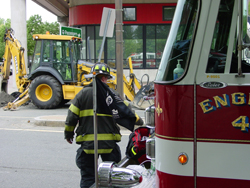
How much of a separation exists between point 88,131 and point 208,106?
71.0 inches

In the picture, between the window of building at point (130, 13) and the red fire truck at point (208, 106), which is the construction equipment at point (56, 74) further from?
the window of building at point (130, 13)

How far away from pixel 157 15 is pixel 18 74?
39.8ft

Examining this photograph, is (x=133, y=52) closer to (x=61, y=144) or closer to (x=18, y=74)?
(x=18, y=74)

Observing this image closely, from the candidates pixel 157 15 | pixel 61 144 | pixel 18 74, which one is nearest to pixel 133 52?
pixel 157 15

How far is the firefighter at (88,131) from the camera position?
372 centimetres

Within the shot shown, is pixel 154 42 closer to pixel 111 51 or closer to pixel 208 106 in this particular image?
pixel 111 51

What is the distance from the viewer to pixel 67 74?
13.0 meters

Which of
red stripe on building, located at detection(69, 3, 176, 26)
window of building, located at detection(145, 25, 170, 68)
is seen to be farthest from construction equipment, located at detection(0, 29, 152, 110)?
red stripe on building, located at detection(69, 3, 176, 26)

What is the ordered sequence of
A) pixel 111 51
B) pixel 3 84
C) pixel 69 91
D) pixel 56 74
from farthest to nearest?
pixel 111 51 → pixel 3 84 → pixel 56 74 → pixel 69 91

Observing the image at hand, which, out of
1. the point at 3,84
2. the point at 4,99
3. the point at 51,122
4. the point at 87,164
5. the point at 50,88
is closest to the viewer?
the point at 87,164

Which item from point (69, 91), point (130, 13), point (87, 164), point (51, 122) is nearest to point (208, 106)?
point (87, 164)

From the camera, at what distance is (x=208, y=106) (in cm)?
226

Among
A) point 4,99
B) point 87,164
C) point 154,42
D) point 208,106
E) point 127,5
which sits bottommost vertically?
point 4,99

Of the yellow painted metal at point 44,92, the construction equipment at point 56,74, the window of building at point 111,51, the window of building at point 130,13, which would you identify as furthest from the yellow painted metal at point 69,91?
the window of building at point 130,13
